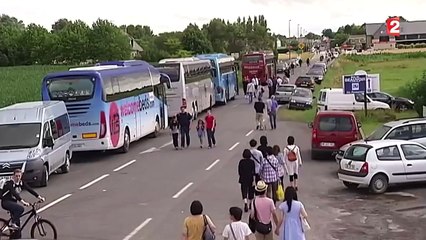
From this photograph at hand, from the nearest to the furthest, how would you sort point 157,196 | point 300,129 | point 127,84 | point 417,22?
point 157,196, point 127,84, point 300,129, point 417,22

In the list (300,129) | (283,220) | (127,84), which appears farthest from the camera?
(300,129)

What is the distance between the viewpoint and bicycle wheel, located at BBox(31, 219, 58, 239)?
14.2m

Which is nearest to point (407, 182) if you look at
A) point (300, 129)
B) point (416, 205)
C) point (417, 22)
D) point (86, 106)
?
point (416, 205)

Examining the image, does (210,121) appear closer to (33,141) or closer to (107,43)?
(33,141)

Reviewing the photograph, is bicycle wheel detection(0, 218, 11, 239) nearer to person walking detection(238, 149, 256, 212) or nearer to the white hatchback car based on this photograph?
person walking detection(238, 149, 256, 212)

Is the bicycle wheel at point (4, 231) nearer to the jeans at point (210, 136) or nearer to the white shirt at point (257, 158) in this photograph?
the white shirt at point (257, 158)

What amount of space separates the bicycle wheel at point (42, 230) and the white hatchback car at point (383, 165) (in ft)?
29.0

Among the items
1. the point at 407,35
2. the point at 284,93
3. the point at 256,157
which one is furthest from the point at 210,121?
the point at 407,35

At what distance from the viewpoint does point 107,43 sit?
107 m

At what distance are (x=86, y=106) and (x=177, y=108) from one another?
1356 centimetres

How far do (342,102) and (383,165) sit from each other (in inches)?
848

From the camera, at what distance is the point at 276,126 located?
38219 mm

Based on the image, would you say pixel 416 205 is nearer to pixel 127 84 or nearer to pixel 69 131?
pixel 69 131

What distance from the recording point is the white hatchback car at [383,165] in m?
19.8
